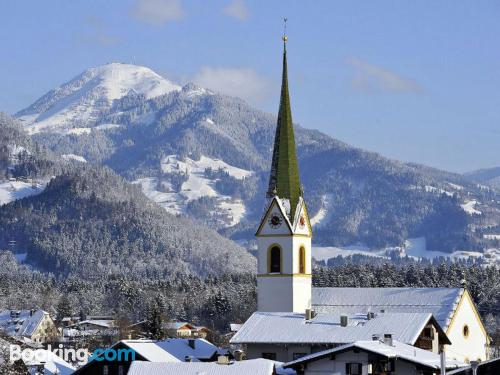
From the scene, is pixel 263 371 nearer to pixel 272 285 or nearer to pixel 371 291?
pixel 272 285

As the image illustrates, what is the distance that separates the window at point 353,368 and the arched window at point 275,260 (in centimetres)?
3578

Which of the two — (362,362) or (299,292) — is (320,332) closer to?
(362,362)

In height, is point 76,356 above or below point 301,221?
below

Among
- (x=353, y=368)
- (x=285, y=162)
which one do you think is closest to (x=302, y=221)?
(x=285, y=162)

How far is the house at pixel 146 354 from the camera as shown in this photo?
84.8 m

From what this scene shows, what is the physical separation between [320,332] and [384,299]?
3089 centimetres

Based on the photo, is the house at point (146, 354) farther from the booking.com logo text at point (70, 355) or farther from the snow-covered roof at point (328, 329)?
the snow-covered roof at point (328, 329)

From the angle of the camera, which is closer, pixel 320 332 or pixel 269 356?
pixel 320 332

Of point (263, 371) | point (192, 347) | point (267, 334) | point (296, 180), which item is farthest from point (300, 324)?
point (296, 180)

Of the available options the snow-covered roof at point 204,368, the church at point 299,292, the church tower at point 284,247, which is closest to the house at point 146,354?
the church at point 299,292

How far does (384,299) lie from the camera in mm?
114250

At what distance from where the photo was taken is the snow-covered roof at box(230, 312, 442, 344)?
82875mm

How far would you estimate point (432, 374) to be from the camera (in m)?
69.9

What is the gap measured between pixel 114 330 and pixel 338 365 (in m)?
126
